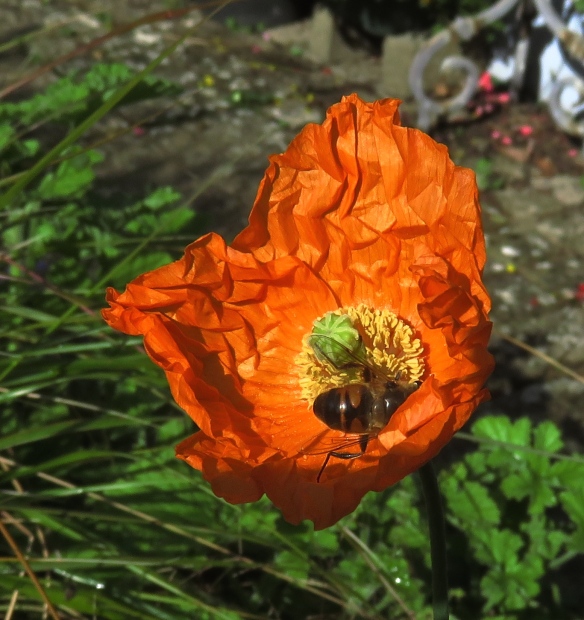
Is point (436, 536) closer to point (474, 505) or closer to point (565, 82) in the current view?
point (474, 505)

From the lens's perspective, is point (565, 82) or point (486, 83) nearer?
point (565, 82)

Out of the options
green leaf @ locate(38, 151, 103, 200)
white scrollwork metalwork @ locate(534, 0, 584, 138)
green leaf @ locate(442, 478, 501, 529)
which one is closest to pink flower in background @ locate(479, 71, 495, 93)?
white scrollwork metalwork @ locate(534, 0, 584, 138)

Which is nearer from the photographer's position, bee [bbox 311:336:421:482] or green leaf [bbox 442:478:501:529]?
bee [bbox 311:336:421:482]

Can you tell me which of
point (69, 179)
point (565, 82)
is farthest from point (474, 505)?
point (565, 82)

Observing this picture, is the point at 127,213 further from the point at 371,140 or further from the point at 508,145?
the point at 508,145

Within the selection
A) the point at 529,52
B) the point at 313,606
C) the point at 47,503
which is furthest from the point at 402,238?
the point at 529,52

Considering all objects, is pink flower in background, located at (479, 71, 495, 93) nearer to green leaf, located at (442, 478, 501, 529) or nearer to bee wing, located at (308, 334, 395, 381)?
green leaf, located at (442, 478, 501, 529)
